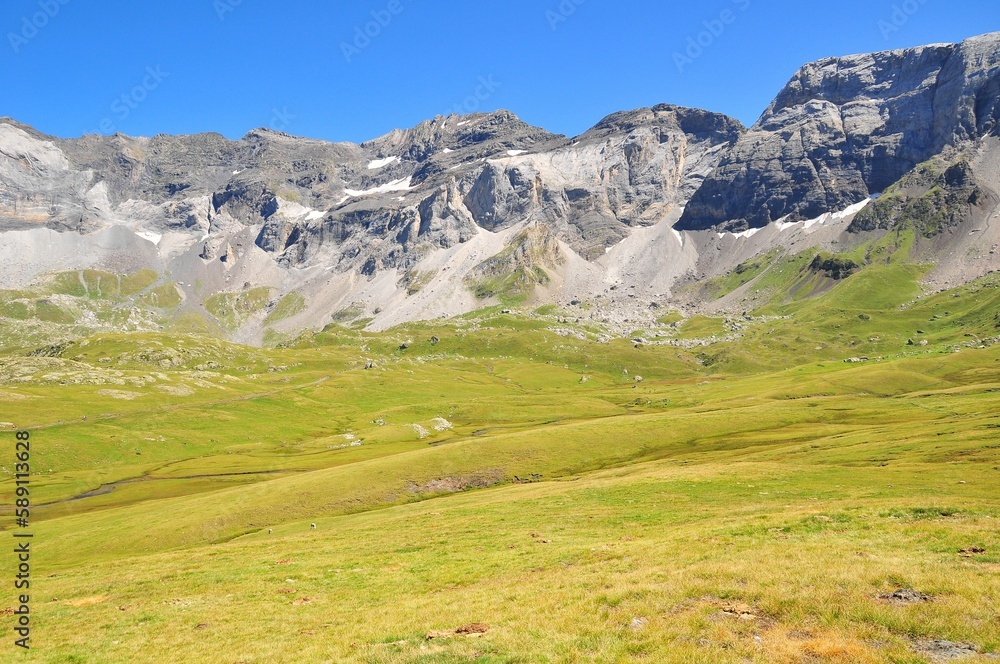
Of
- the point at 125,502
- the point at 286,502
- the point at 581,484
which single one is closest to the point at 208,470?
the point at 125,502

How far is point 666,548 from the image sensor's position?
34.3 meters

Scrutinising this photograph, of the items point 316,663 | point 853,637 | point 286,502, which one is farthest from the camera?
point 286,502

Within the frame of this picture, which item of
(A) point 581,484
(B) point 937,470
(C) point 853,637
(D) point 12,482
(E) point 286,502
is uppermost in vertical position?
(C) point 853,637

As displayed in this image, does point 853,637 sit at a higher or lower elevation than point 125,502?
higher

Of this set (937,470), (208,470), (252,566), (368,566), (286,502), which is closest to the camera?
(368,566)

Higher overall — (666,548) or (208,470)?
(666,548)

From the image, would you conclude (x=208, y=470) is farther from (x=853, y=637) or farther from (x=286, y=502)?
(x=853, y=637)

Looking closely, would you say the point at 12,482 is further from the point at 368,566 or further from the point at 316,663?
the point at 316,663

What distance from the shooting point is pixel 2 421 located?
153 metres

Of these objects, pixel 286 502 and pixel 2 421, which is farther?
pixel 2 421

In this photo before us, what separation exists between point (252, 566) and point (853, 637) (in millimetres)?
40205

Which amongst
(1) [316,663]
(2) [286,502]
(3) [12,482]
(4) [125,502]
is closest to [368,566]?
(1) [316,663]

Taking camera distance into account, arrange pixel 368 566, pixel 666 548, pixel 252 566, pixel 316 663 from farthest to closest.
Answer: pixel 252 566
pixel 368 566
pixel 666 548
pixel 316 663

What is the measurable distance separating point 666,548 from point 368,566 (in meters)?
20.5
